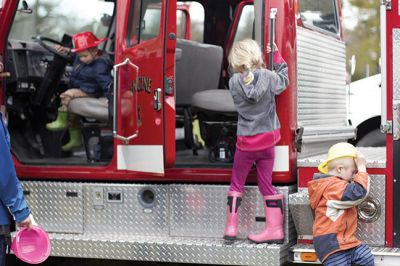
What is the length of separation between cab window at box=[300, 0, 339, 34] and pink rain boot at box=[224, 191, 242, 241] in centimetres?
141

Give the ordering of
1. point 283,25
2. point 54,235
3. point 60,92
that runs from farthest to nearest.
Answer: point 60,92 < point 54,235 < point 283,25

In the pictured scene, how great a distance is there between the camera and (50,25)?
6.89 metres

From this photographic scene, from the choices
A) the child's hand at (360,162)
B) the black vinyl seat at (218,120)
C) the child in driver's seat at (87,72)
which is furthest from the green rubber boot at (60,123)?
the child's hand at (360,162)

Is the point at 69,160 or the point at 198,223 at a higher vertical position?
the point at 69,160

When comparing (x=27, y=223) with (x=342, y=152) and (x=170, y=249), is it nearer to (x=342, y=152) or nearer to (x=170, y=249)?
(x=170, y=249)

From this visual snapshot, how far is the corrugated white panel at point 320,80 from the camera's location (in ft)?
17.9

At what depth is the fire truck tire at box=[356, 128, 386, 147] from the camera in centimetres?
852

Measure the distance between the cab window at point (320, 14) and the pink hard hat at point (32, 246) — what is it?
8.12 ft

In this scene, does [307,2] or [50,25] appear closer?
[307,2]

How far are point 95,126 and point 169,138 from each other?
119cm

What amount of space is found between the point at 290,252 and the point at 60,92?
252cm

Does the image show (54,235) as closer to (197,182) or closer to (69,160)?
(69,160)

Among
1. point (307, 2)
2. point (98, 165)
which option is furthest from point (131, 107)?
point (307, 2)

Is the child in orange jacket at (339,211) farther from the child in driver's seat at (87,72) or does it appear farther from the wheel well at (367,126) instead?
the wheel well at (367,126)
